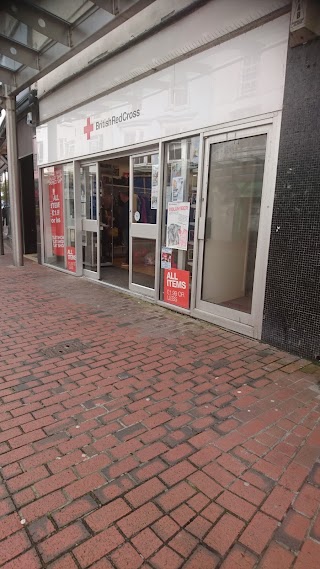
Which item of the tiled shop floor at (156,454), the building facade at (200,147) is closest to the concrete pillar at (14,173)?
the building facade at (200,147)

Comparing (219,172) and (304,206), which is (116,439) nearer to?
(304,206)

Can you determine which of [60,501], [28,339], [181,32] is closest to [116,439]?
[60,501]

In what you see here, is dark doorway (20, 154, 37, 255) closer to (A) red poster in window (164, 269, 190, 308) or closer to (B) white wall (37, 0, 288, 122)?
(B) white wall (37, 0, 288, 122)

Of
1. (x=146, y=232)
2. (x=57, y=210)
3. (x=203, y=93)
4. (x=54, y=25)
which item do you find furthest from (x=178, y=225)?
(x=57, y=210)

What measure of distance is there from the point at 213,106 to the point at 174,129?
0.72 m

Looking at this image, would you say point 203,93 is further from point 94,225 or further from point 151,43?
point 94,225

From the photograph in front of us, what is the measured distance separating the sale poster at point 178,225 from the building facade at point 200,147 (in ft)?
0.05

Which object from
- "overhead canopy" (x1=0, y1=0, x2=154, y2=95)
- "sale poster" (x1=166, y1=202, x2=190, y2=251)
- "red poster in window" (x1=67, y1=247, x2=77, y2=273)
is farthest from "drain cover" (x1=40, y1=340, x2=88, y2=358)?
"red poster in window" (x1=67, y1=247, x2=77, y2=273)

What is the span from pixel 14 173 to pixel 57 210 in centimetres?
130

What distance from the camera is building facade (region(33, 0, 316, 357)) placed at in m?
3.76

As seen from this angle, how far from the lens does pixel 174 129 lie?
479cm

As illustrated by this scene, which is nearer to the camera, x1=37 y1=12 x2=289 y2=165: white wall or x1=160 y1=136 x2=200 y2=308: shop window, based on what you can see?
x1=37 y1=12 x2=289 y2=165: white wall

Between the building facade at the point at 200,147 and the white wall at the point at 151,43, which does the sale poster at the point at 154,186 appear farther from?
the white wall at the point at 151,43

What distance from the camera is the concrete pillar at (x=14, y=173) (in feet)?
26.3
